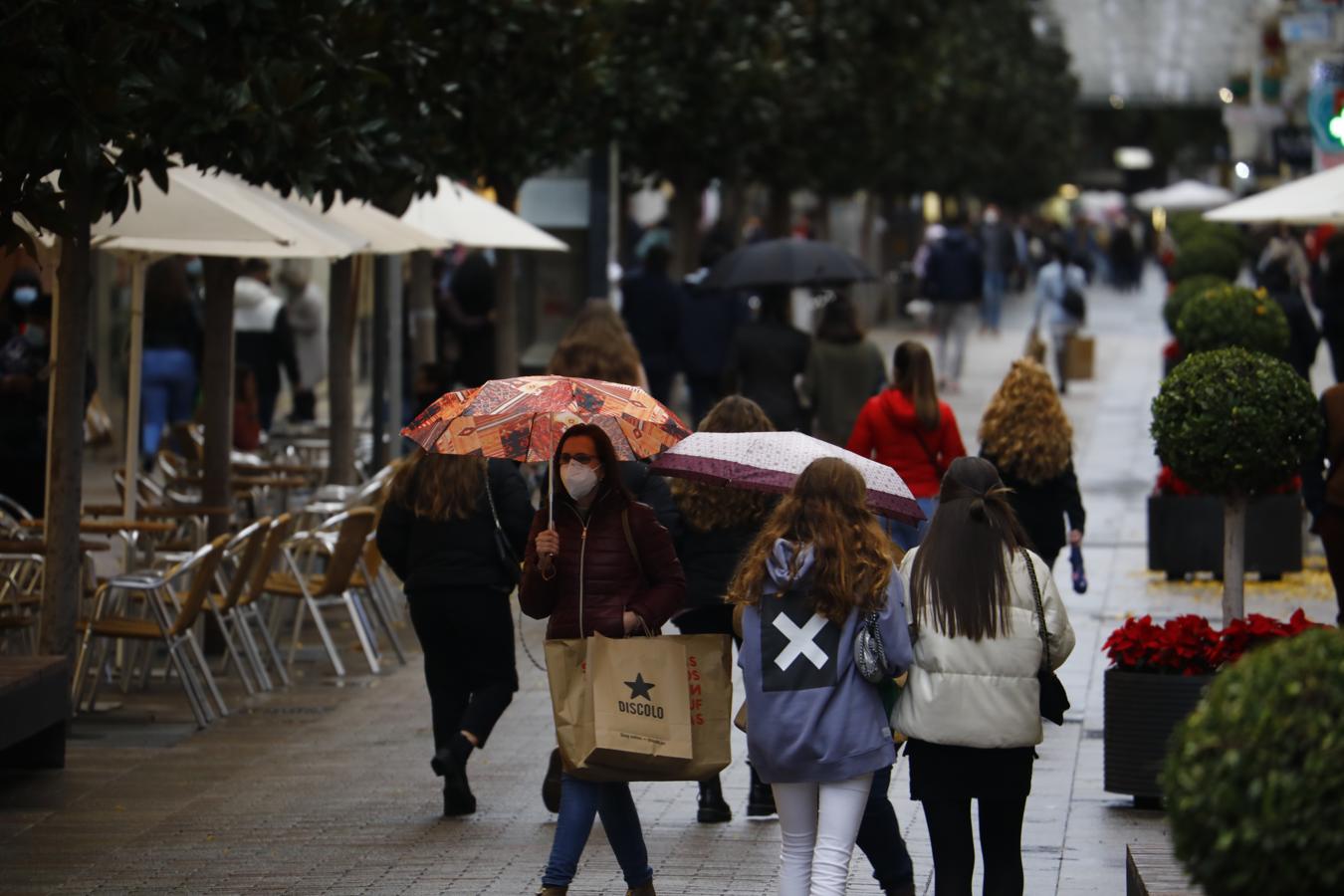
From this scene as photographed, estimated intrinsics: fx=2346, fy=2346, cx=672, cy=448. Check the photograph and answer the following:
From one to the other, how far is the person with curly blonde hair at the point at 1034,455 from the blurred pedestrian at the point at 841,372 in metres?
3.45

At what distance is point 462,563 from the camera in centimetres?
843

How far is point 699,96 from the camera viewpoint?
2136cm

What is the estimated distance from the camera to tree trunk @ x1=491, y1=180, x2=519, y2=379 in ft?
59.4

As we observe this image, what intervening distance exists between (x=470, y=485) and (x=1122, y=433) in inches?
624

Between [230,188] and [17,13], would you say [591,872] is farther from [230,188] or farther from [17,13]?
[230,188]

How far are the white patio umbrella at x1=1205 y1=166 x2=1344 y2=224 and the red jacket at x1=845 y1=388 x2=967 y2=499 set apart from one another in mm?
3695

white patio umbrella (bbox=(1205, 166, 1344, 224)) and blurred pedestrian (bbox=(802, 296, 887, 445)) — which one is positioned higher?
white patio umbrella (bbox=(1205, 166, 1344, 224))

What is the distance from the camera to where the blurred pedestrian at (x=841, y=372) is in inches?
548

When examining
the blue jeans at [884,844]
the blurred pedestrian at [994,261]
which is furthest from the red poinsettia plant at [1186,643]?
the blurred pedestrian at [994,261]

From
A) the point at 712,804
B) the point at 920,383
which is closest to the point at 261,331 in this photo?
the point at 920,383


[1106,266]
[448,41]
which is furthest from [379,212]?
[1106,266]

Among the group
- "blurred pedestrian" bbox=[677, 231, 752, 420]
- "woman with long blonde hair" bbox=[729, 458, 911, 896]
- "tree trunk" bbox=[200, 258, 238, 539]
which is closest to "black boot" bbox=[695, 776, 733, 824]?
"woman with long blonde hair" bbox=[729, 458, 911, 896]

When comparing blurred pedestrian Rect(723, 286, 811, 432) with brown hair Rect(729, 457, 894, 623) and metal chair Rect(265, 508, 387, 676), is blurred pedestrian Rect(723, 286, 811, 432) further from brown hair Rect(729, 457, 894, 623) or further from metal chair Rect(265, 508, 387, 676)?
brown hair Rect(729, 457, 894, 623)

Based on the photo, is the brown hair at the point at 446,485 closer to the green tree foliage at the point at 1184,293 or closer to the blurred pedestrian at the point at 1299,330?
the blurred pedestrian at the point at 1299,330
